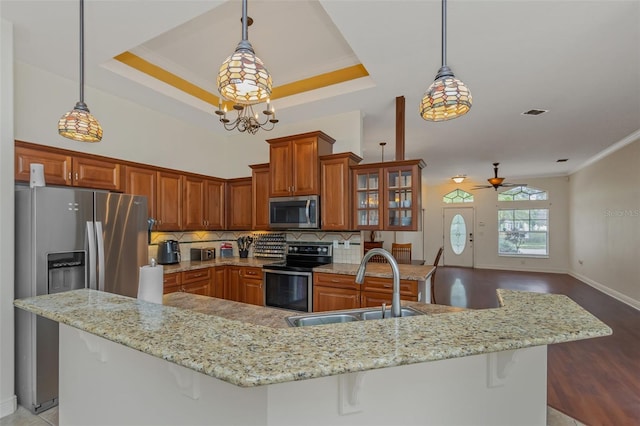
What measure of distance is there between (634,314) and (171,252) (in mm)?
6939

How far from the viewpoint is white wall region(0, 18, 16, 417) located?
6.77 ft

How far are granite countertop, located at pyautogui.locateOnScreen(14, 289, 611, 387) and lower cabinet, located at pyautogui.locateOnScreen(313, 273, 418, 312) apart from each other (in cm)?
190

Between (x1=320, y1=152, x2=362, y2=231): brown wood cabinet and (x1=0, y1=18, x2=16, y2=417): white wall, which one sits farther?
(x1=320, y1=152, x2=362, y2=231): brown wood cabinet

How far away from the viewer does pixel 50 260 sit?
7.28 ft

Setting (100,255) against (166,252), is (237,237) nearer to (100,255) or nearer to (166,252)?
(166,252)

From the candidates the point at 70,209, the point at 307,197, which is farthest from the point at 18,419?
the point at 307,197

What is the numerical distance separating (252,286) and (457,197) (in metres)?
8.41

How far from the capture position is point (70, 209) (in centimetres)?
234

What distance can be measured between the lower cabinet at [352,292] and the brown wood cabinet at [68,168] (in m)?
2.45

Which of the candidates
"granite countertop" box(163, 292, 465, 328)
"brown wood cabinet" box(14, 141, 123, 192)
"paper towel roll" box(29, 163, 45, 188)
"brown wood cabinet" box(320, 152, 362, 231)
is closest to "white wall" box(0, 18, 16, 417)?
"paper towel roll" box(29, 163, 45, 188)

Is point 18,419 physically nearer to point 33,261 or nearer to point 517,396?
point 33,261

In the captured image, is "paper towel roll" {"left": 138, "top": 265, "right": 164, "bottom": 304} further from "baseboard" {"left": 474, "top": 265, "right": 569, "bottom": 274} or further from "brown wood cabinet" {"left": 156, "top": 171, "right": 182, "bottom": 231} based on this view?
Answer: "baseboard" {"left": 474, "top": 265, "right": 569, "bottom": 274}

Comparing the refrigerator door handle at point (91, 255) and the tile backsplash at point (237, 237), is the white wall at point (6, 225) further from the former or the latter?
the tile backsplash at point (237, 237)

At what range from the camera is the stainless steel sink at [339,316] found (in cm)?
167
